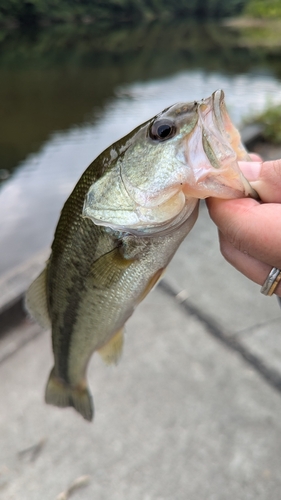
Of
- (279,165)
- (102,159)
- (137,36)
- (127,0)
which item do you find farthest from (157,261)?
(127,0)

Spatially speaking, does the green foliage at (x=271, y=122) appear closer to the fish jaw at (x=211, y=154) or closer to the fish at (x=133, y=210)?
the fish at (x=133, y=210)

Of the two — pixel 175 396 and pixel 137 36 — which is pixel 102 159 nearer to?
pixel 175 396

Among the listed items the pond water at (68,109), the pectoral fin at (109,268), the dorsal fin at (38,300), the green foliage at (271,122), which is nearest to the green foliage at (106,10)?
the pond water at (68,109)

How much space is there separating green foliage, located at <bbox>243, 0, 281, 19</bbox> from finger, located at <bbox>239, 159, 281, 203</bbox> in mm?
53561

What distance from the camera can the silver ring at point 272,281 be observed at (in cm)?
139

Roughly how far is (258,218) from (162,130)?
417 millimetres

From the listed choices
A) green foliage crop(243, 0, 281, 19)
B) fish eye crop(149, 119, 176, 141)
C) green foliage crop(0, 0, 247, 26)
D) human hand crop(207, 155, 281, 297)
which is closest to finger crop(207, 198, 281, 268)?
human hand crop(207, 155, 281, 297)

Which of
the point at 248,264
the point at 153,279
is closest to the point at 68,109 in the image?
the point at 153,279

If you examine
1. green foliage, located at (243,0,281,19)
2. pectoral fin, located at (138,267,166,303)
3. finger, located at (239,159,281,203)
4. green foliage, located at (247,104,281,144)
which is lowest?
green foliage, located at (243,0,281,19)

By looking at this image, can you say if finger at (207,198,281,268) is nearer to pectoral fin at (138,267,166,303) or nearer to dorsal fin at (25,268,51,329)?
pectoral fin at (138,267,166,303)

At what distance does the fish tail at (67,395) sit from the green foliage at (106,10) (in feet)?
125

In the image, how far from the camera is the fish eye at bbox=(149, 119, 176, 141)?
49.9 inches

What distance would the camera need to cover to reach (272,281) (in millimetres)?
1409

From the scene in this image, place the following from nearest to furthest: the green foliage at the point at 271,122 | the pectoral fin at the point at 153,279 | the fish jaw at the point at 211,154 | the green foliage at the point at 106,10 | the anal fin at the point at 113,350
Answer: the fish jaw at the point at 211,154 < the pectoral fin at the point at 153,279 < the anal fin at the point at 113,350 < the green foliage at the point at 271,122 < the green foliage at the point at 106,10
